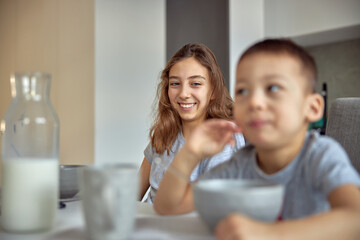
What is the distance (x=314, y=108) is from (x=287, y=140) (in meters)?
0.09

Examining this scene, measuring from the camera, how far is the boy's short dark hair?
28.9 inches

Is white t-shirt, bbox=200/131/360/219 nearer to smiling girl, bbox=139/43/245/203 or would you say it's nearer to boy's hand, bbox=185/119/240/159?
boy's hand, bbox=185/119/240/159

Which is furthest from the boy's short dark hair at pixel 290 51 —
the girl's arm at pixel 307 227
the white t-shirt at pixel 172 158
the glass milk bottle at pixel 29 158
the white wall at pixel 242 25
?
the white wall at pixel 242 25

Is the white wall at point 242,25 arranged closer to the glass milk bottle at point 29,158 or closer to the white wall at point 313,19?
the white wall at point 313,19

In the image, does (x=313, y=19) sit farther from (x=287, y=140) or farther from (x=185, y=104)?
(x=287, y=140)

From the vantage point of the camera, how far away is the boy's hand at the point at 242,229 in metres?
0.52

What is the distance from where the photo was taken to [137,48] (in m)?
3.36

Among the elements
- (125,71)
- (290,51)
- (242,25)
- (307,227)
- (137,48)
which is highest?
(242,25)

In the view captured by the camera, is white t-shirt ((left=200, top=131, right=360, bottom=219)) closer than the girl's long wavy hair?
Yes

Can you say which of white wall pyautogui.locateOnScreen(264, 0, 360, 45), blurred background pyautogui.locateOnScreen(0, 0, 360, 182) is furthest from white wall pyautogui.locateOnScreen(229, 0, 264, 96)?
white wall pyautogui.locateOnScreen(264, 0, 360, 45)

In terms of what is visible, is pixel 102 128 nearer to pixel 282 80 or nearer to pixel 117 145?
pixel 117 145

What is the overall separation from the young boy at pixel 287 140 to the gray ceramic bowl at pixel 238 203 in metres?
0.07

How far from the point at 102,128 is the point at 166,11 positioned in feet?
3.69

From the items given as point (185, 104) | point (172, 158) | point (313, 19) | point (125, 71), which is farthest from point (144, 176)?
point (313, 19)
